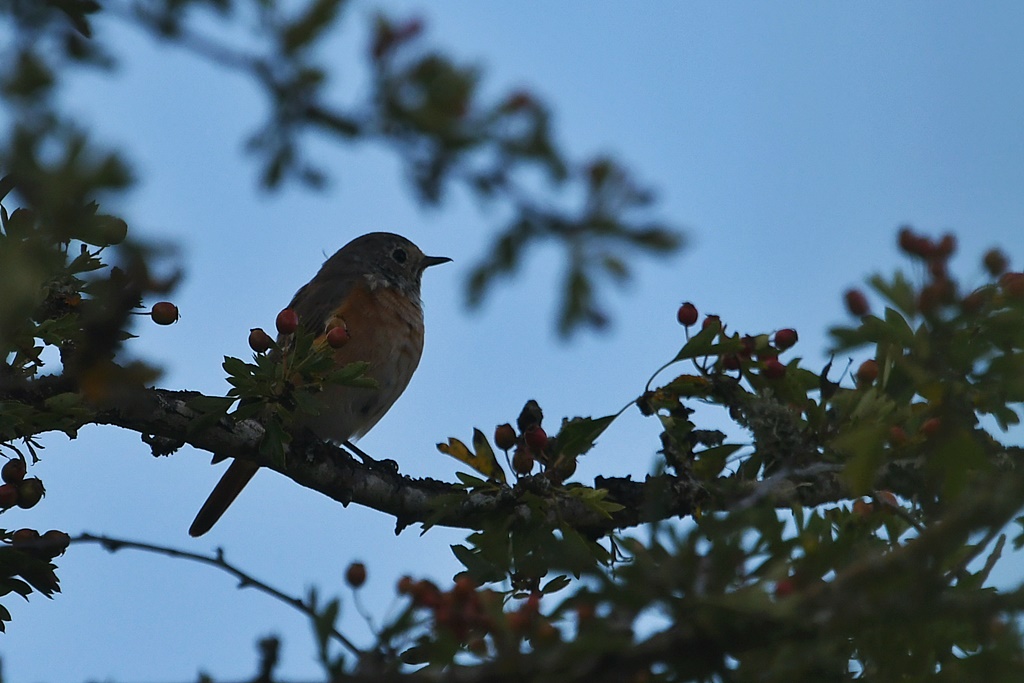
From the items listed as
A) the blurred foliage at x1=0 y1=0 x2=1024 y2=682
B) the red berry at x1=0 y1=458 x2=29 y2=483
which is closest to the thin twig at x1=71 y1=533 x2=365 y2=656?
the blurred foliage at x1=0 y1=0 x2=1024 y2=682

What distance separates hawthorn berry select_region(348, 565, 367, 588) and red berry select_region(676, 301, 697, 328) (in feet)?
5.69

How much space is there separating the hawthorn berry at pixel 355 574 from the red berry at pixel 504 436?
160 cm

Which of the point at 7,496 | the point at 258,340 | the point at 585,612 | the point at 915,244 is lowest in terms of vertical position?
the point at 585,612

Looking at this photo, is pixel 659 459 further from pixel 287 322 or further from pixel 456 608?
pixel 287 322

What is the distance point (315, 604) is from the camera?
2.49m

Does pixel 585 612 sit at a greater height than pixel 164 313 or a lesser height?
lesser

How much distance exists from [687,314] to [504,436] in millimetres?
920

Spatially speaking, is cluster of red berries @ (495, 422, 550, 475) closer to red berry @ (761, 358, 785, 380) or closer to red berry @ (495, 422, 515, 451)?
red berry @ (495, 422, 515, 451)

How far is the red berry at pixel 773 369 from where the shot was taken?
397 centimetres

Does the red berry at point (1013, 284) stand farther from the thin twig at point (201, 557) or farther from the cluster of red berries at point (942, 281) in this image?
the thin twig at point (201, 557)

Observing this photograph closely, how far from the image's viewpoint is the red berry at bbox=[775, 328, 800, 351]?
13.6 ft

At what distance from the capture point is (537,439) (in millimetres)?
4508

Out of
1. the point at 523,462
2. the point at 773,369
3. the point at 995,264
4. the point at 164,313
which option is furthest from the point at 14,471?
the point at 995,264

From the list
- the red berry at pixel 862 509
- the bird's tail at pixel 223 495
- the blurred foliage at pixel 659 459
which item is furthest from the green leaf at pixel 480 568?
the bird's tail at pixel 223 495
